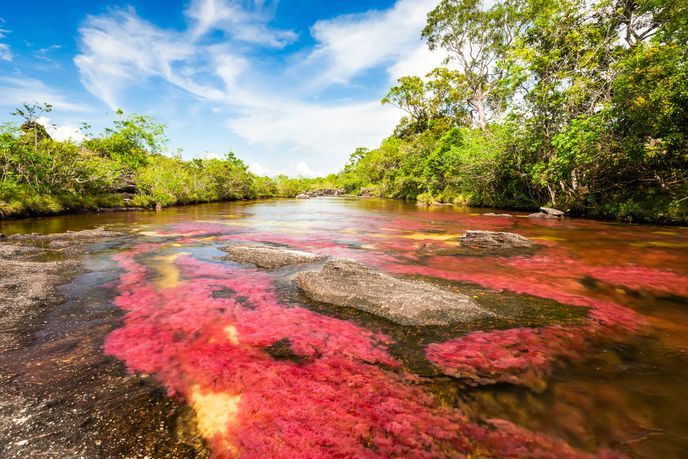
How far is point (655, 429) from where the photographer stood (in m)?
2.64

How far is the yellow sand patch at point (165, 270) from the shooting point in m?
6.73

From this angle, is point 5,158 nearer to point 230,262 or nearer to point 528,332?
point 230,262

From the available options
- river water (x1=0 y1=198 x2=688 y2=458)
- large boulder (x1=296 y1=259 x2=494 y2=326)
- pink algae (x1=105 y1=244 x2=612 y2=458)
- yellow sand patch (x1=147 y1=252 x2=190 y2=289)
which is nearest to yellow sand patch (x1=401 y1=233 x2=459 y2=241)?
river water (x1=0 y1=198 x2=688 y2=458)

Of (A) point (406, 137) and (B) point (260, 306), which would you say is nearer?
(B) point (260, 306)

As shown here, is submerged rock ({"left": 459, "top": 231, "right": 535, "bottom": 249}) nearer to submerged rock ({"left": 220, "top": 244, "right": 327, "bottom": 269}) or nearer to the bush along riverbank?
submerged rock ({"left": 220, "top": 244, "right": 327, "bottom": 269})

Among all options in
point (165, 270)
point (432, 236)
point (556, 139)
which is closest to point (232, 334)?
point (165, 270)

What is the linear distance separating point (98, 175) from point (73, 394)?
2671cm

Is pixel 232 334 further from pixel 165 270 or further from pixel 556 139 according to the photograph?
pixel 556 139

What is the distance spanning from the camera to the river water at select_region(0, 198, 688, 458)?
2.60m

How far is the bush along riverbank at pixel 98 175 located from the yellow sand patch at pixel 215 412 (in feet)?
73.4

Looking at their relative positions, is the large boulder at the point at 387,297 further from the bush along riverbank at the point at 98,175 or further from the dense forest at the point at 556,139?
the bush along riverbank at the point at 98,175

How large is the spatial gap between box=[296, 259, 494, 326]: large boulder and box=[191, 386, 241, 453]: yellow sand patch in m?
2.69

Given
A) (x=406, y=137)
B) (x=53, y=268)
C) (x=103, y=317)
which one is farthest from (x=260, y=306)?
(x=406, y=137)

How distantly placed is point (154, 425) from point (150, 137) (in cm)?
4817
